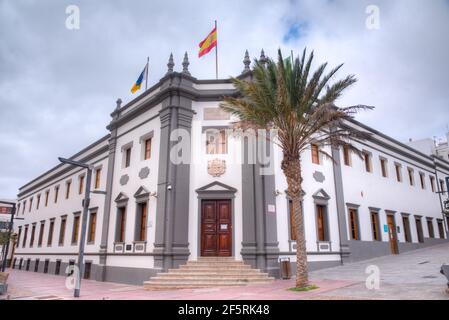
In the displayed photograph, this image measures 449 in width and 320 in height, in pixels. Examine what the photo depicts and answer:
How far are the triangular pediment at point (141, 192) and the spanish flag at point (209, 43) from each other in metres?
7.58

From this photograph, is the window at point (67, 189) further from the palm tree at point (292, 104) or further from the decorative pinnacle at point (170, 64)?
the palm tree at point (292, 104)

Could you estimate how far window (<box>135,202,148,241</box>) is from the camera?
16406 millimetres

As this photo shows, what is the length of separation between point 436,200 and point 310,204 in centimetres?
1855

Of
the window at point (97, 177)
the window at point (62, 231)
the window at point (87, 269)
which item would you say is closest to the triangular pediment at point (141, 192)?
the window at point (87, 269)

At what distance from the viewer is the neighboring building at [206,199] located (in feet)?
48.8

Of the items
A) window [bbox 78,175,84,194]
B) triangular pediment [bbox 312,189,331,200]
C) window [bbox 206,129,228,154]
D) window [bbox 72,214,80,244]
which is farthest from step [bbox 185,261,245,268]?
window [bbox 78,175,84,194]

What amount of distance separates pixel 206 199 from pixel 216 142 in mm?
2843

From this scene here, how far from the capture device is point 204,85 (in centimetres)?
1717

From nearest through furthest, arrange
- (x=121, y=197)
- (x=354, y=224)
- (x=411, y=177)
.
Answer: (x=121, y=197) < (x=354, y=224) < (x=411, y=177)

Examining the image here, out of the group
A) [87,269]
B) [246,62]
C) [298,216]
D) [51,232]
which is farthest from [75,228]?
[298,216]

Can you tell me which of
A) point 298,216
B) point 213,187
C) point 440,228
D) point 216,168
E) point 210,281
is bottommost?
point 210,281

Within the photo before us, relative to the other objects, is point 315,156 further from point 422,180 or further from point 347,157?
point 422,180

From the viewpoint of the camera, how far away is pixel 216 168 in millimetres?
15750
